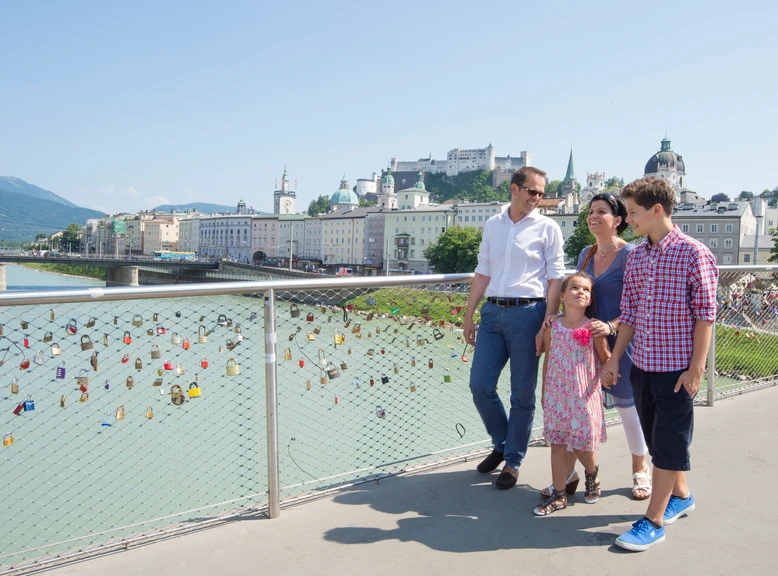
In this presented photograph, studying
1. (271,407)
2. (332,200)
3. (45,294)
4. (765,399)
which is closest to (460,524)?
(271,407)

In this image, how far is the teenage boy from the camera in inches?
101

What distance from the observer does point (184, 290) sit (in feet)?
9.02

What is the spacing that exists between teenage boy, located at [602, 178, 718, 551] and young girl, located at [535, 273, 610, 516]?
252 mm

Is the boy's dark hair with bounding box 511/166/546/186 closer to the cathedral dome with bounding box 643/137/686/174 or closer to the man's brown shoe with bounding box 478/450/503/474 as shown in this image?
the man's brown shoe with bounding box 478/450/503/474

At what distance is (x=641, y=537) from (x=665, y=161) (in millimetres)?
110357

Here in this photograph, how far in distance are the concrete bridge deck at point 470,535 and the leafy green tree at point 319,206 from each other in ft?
440

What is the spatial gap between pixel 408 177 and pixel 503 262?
133949 mm

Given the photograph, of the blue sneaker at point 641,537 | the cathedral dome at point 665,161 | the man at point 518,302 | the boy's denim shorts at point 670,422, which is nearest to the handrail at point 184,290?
the man at point 518,302

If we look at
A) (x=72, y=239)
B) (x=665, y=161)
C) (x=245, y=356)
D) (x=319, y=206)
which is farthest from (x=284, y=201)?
(x=245, y=356)

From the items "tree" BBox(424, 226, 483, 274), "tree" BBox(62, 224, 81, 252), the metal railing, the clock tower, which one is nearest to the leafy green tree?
the clock tower

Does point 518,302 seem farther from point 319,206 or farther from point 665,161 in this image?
point 319,206

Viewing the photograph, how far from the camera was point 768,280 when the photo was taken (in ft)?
20.1

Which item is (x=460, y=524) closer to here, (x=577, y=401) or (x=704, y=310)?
(x=577, y=401)

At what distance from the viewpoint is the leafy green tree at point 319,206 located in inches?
5418
